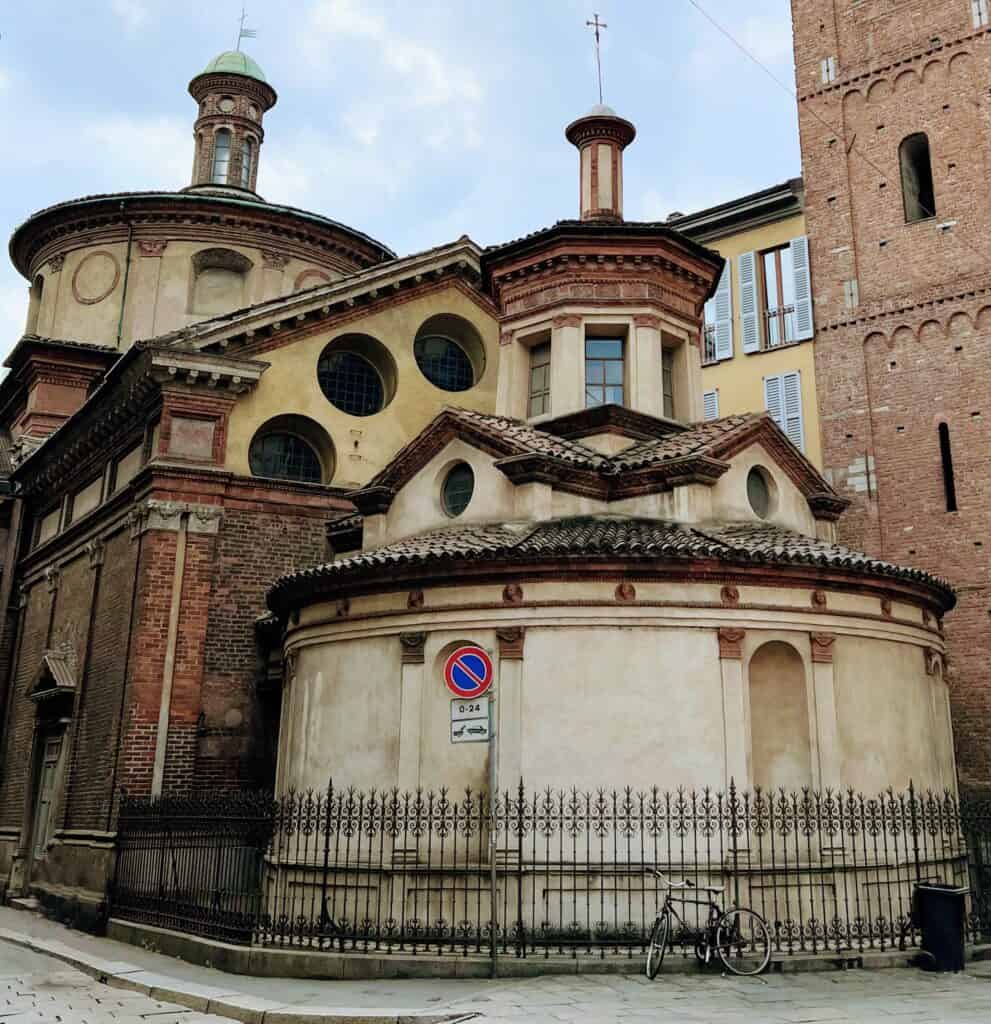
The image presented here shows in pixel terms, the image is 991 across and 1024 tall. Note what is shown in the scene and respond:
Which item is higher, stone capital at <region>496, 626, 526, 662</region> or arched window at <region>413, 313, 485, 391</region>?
arched window at <region>413, 313, 485, 391</region>

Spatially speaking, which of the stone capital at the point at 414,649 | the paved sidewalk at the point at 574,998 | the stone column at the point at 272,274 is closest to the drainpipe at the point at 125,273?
the stone column at the point at 272,274

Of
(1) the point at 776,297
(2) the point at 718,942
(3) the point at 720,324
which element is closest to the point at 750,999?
(2) the point at 718,942

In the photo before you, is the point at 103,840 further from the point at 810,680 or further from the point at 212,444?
the point at 810,680

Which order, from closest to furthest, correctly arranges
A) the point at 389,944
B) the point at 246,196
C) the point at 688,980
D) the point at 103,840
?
the point at 688,980
the point at 389,944
the point at 103,840
the point at 246,196

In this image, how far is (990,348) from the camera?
2234 centimetres

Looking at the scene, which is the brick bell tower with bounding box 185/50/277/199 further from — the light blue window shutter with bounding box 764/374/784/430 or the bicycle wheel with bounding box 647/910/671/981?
the bicycle wheel with bounding box 647/910/671/981

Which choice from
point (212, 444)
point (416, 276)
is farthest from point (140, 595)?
point (416, 276)

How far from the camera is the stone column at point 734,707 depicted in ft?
45.3

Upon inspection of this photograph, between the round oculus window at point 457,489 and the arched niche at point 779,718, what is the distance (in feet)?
16.2

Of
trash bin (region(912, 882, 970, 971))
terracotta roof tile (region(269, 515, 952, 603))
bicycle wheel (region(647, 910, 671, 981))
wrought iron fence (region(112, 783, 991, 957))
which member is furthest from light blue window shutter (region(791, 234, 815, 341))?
bicycle wheel (region(647, 910, 671, 981))

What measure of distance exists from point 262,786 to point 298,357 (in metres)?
7.83

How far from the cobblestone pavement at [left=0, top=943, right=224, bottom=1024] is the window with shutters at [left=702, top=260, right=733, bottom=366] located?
21.6 meters

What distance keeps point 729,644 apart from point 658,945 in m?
4.18

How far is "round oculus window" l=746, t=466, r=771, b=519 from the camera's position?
1719cm
